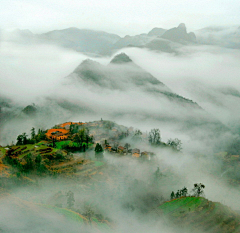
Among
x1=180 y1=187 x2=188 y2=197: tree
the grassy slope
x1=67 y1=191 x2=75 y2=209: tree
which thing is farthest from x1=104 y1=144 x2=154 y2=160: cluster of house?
x1=67 y1=191 x2=75 y2=209: tree

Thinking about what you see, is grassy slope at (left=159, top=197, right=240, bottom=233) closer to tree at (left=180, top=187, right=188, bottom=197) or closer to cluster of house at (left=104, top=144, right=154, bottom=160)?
tree at (left=180, top=187, right=188, bottom=197)

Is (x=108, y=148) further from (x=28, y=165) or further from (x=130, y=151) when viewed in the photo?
(x=28, y=165)

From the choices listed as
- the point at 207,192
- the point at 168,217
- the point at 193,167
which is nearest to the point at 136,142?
the point at 193,167

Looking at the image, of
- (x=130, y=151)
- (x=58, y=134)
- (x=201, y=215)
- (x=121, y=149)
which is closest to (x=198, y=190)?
(x=201, y=215)

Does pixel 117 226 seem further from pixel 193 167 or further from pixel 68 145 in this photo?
pixel 193 167

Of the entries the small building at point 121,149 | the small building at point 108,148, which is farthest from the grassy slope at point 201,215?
the small building at point 108,148

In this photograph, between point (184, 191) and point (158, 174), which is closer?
point (184, 191)
